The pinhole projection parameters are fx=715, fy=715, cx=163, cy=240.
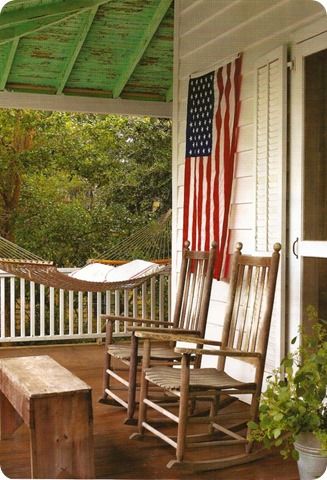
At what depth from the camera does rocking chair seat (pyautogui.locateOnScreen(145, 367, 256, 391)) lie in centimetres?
346

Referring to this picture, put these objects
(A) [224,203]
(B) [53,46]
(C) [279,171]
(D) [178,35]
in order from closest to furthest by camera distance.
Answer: (C) [279,171] < (A) [224,203] < (D) [178,35] < (B) [53,46]

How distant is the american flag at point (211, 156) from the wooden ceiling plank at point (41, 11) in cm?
105

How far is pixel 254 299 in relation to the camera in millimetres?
3861

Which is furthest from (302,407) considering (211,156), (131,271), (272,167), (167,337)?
(131,271)

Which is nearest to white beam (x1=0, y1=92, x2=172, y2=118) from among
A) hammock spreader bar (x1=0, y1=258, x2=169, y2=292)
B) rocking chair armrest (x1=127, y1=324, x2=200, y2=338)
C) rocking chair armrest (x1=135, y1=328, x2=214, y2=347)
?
hammock spreader bar (x1=0, y1=258, x2=169, y2=292)

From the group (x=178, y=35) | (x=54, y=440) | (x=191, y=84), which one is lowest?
(x=54, y=440)

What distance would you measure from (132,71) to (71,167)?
17.7 feet

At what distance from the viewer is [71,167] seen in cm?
1208

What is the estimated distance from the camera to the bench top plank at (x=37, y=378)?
312 cm

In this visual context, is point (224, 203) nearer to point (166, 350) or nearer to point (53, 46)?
point (166, 350)

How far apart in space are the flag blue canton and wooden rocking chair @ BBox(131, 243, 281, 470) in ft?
4.83

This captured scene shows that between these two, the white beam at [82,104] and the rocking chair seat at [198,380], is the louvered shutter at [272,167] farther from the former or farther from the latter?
the white beam at [82,104]

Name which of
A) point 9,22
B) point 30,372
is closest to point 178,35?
point 9,22

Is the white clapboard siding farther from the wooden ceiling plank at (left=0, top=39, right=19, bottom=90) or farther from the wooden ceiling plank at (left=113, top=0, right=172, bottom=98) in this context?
the wooden ceiling plank at (left=0, top=39, right=19, bottom=90)
